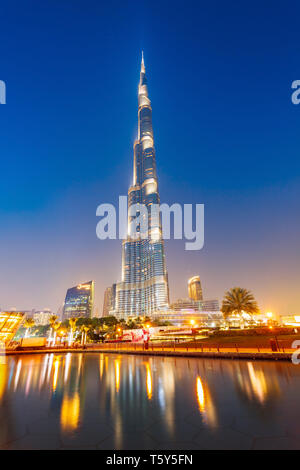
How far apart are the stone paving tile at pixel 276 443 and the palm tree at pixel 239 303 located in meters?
48.9

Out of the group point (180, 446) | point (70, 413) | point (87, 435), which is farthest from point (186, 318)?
point (180, 446)

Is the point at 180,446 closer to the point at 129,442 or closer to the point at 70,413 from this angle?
the point at 129,442

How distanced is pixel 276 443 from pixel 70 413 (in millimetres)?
5107

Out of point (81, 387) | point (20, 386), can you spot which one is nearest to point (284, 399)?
point (81, 387)

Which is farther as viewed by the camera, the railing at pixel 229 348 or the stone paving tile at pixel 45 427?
the railing at pixel 229 348

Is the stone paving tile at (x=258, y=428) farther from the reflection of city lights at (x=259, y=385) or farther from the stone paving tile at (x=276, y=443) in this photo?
the reflection of city lights at (x=259, y=385)

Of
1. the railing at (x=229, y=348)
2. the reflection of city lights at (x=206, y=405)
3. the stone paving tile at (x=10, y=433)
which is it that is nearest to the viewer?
the stone paving tile at (x=10, y=433)

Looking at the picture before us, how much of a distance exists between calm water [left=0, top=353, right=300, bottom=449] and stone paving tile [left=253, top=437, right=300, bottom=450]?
0.02 metres

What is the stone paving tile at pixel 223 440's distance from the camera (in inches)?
153

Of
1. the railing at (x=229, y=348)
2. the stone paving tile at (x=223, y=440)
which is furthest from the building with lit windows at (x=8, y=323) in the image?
the stone paving tile at (x=223, y=440)

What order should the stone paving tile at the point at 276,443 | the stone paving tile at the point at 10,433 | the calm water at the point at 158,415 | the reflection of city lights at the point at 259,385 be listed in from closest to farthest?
the stone paving tile at the point at 276,443
the calm water at the point at 158,415
the stone paving tile at the point at 10,433
the reflection of city lights at the point at 259,385

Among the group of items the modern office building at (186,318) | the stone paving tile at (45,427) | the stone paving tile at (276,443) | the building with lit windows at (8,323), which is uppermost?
the stone paving tile at (276,443)

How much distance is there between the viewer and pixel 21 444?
4.27 metres
